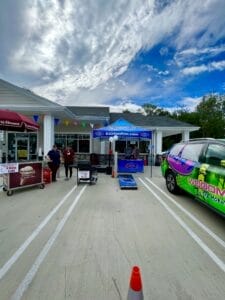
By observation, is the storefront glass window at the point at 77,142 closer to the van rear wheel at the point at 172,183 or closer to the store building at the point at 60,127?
the store building at the point at 60,127

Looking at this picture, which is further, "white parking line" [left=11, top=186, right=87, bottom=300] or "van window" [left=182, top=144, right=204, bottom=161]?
"van window" [left=182, top=144, right=204, bottom=161]

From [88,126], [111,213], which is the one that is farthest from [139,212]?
[88,126]

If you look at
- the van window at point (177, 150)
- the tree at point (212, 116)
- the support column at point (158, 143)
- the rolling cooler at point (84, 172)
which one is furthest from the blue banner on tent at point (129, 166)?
the tree at point (212, 116)

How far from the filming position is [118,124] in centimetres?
1470

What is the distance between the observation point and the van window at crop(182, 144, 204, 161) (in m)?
6.01

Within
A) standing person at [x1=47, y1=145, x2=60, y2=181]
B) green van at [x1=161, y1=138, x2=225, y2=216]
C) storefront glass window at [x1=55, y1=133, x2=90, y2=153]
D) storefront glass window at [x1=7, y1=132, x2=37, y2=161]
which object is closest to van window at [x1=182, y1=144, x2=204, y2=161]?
green van at [x1=161, y1=138, x2=225, y2=216]

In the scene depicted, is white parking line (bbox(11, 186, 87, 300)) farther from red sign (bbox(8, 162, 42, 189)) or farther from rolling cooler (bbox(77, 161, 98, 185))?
rolling cooler (bbox(77, 161, 98, 185))

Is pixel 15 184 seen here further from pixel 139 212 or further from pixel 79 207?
pixel 139 212

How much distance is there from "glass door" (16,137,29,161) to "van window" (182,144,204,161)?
15206 millimetres

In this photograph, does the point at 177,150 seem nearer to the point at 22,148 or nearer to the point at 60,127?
the point at 60,127

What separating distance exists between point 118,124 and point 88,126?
5811 mm

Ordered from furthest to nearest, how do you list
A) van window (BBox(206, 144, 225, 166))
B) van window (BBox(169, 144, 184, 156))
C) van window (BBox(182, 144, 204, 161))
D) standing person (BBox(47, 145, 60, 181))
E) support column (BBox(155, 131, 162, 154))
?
support column (BBox(155, 131, 162, 154)), standing person (BBox(47, 145, 60, 181)), van window (BBox(169, 144, 184, 156)), van window (BBox(182, 144, 204, 161)), van window (BBox(206, 144, 225, 166))

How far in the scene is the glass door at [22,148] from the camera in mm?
18594

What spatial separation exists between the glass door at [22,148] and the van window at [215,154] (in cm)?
1647
